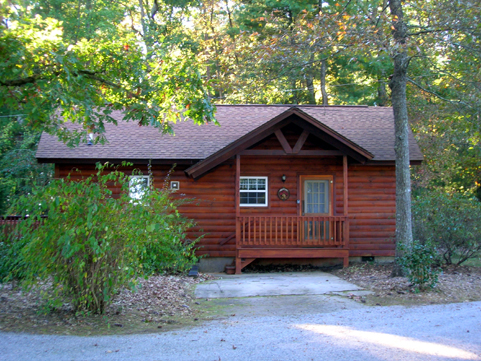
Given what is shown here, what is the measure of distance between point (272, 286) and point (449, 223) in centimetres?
496

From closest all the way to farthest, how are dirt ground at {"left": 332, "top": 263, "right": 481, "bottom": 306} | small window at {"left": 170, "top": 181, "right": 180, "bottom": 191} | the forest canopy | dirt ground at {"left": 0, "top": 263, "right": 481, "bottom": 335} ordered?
dirt ground at {"left": 0, "top": 263, "right": 481, "bottom": 335}
the forest canopy
dirt ground at {"left": 332, "top": 263, "right": 481, "bottom": 306}
small window at {"left": 170, "top": 181, "right": 180, "bottom": 191}

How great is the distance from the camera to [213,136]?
45.9ft

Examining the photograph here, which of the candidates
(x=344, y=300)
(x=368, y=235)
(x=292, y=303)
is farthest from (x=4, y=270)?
(x=368, y=235)

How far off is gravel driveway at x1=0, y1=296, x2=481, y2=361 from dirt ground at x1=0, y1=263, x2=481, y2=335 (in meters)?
0.46

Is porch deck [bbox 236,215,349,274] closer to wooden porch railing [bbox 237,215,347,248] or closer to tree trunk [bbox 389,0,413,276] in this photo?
wooden porch railing [bbox 237,215,347,248]

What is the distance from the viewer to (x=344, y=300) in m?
8.41

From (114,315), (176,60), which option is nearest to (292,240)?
(176,60)

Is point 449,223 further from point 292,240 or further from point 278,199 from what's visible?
point 278,199

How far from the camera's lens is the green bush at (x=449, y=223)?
11.2m

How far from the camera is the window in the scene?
1333cm

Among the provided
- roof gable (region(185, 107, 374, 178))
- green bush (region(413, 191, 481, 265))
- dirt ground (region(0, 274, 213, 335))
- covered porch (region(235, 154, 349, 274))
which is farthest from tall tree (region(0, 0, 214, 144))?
green bush (region(413, 191, 481, 265))

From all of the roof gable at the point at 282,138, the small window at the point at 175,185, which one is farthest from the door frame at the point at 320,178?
the small window at the point at 175,185

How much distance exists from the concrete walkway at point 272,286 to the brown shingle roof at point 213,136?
3.91 metres

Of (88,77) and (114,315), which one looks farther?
(88,77)
